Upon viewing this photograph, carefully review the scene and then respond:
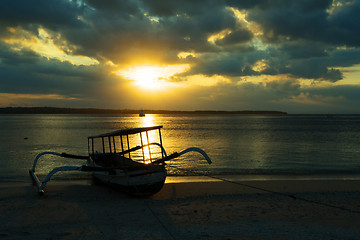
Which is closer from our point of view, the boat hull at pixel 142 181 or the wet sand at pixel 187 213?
the wet sand at pixel 187 213

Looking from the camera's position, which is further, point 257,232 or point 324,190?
point 324,190

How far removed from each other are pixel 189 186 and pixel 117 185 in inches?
150

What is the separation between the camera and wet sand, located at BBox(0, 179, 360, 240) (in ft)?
27.9

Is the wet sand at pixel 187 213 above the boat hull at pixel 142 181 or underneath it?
underneath

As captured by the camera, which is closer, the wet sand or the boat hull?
the wet sand

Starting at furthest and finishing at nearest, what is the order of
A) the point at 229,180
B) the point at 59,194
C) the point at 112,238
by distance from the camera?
1. the point at 229,180
2. the point at 59,194
3. the point at 112,238

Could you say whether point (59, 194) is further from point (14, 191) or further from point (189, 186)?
point (189, 186)

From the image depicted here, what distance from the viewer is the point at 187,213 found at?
34.0 feet

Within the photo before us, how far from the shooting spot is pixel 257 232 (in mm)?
8500

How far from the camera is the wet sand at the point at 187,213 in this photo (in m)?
8.49

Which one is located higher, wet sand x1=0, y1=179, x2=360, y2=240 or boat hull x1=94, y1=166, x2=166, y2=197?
boat hull x1=94, y1=166, x2=166, y2=197

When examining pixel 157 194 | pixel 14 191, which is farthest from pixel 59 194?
pixel 157 194

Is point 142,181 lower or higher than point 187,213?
higher

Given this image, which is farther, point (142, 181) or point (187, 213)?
point (142, 181)
